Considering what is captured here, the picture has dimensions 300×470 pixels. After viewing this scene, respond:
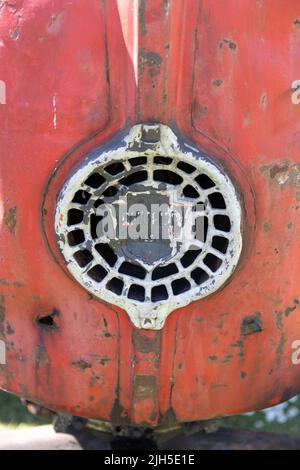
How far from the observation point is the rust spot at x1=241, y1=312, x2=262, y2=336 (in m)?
1.65

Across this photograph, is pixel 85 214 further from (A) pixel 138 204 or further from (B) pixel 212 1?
(B) pixel 212 1

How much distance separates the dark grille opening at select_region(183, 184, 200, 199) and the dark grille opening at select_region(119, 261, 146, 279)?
6.9 inches

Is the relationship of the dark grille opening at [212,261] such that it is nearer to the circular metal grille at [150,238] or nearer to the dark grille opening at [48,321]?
the circular metal grille at [150,238]

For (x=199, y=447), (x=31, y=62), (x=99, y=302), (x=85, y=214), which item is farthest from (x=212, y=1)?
(x=199, y=447)

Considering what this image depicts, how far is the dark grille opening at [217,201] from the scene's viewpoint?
1.50 meters

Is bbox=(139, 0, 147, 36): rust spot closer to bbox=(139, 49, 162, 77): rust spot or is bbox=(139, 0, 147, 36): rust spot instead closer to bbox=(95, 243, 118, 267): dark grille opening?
bbox=(139, 49, 162, 77): rust spot

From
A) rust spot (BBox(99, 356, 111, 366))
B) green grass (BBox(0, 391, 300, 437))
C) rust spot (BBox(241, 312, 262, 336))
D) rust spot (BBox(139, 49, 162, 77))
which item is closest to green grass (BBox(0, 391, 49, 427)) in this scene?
green grass (BBox(0, 391, 300, 437))

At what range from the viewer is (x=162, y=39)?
144 centimetres

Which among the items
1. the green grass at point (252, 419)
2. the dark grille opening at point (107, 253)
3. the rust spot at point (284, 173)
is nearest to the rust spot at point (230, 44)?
the rust spot at point (284, 173)

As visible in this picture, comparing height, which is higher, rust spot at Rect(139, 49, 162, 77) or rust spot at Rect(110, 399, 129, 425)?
rust spot at Rect(139, 49, 162, 77)

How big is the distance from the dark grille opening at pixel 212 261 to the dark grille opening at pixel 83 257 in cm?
23

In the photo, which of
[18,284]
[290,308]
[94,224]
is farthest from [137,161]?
[290,308]

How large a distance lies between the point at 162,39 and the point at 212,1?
5.1 inches

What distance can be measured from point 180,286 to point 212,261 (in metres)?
0.08
